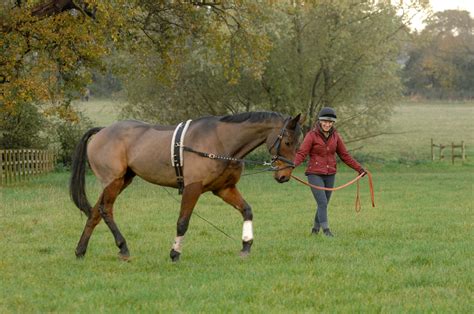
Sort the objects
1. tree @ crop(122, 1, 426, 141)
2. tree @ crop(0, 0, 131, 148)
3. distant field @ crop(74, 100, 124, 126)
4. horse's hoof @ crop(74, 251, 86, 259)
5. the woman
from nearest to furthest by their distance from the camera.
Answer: horse's hoof @ crop(74, 251, 86, 259) → the woman → tree @ crop(0, 0, 131, 148) → tree @ crop(122, 1, 426, 141) → distant field @ crop(74, 100, 124, 126)

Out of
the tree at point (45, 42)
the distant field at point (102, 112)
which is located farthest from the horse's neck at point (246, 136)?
the distant field at point (102, 112)

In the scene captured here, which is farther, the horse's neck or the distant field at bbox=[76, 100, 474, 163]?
the distant field at bbox=[76, 100, 474, 163]

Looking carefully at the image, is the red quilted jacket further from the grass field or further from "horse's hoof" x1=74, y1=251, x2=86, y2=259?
"horse's hoof" x1=74, y1=251, x2=86, y2=259

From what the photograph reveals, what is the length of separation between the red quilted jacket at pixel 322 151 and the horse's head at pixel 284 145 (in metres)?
1.94

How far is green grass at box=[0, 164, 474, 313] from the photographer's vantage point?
7.47 m

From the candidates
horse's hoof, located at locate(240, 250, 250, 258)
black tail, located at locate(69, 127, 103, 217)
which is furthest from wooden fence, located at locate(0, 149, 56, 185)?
horse's hoof, located at locate(240, 250, 250, 258)

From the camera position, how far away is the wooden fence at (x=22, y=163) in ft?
86.1

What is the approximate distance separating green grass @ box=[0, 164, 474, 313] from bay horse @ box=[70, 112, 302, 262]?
1.81ft

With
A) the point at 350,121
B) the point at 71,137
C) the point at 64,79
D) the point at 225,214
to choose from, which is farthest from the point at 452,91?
the point at 225,214

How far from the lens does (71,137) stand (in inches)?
1342

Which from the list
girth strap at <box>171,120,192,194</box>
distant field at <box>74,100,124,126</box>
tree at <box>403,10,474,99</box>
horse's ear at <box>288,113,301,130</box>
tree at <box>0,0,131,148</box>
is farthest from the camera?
tree at <box>403,10,474,99</box>

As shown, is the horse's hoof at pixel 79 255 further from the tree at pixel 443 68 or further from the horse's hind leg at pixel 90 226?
the tree at pixel 443 68

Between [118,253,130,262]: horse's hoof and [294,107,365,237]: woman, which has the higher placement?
[294,107,365,237]: woman

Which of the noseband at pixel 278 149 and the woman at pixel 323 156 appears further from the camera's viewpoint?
the woman at pixel 323 156
